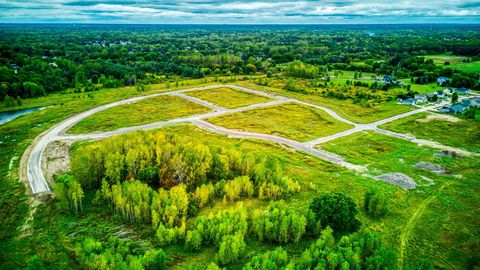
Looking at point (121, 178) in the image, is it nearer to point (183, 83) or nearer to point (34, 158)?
point (34, 158)

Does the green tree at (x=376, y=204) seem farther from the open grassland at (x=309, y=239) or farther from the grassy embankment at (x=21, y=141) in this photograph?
the grassy embankment at (x=21, y=141)

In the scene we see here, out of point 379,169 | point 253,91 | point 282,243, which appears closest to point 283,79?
point 253,91

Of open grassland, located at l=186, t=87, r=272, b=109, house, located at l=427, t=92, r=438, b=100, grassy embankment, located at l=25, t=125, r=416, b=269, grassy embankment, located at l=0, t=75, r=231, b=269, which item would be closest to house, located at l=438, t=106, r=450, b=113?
house, located at l=427, t=92, r=438, b=100

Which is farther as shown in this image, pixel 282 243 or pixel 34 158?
pixel 34 158

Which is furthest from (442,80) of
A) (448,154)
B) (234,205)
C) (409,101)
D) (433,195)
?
(234,205)

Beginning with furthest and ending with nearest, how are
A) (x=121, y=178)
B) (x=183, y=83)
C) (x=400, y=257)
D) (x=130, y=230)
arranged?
(x=183, y=83) → (x=121, y=178) → (x=130, y=230) → (x=400, y=257)

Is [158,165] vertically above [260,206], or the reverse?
[158,165]

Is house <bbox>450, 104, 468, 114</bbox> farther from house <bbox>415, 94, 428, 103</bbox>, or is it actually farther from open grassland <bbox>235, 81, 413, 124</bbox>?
house <bbox>415, 94, 428, 103</bbox>
